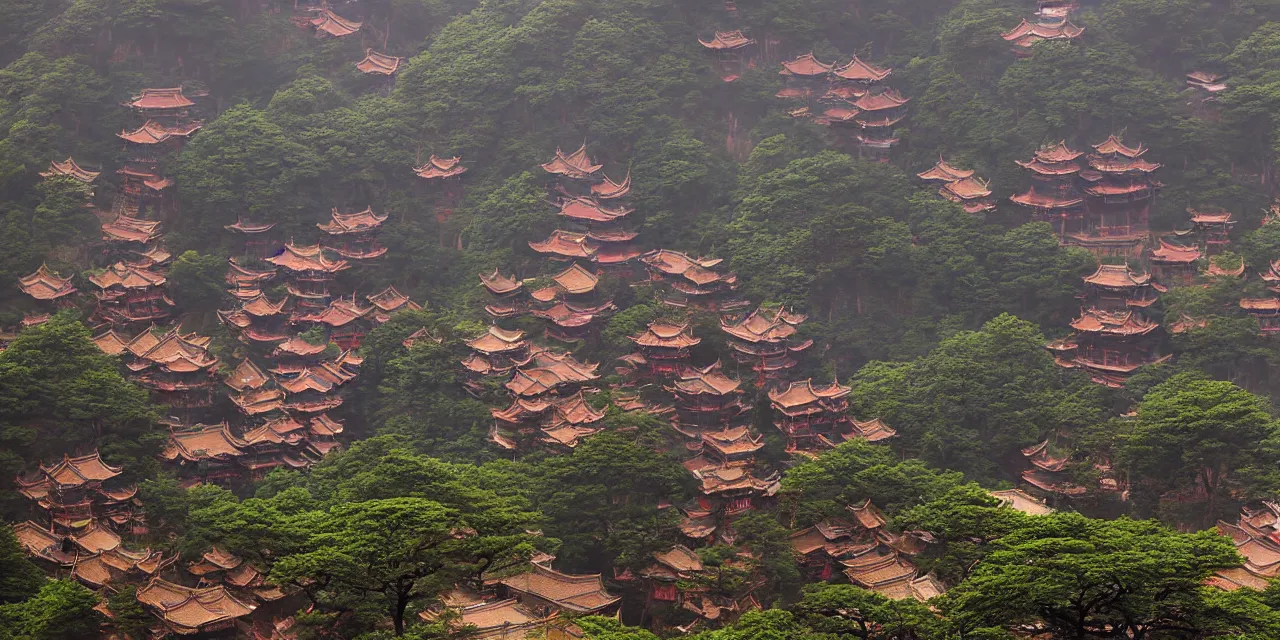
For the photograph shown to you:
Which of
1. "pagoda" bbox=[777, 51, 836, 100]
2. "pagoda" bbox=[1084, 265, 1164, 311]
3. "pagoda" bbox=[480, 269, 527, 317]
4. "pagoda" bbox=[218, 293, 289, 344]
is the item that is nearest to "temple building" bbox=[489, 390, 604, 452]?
"pagoda" bbox=[480, 269, 527, 317]

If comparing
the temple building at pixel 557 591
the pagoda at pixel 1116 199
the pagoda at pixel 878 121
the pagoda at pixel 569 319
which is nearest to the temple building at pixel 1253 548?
the temple building at pixel 557 591

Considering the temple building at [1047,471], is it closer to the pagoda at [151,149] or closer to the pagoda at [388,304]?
the pagoda at [388,304]

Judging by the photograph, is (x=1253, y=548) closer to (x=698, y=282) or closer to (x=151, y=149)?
(x=698, y=282)

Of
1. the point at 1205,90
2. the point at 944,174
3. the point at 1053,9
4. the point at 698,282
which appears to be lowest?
the point at 698,282

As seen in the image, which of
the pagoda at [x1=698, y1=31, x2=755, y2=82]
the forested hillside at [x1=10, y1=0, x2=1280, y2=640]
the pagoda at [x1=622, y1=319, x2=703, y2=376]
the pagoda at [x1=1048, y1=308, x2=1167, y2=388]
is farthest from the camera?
the pagoda at [x1=698, y1=31, x2=755, y2=82]

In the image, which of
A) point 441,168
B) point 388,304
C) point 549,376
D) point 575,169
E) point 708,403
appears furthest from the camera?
point 441,168

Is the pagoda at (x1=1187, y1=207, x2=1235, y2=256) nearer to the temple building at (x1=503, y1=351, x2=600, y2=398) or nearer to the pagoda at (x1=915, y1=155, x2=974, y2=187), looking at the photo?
the pagoda at (x1=915, y1=155, x2=974, y2=187)

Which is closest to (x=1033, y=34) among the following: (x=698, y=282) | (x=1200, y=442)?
(x=698, y=282)
